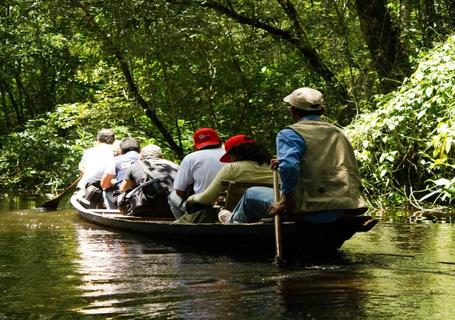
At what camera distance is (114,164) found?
10.2 metres

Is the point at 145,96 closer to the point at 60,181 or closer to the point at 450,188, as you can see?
the point at 60,181

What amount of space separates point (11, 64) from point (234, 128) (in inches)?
438

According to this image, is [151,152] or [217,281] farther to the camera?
[151,152]

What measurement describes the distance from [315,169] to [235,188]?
1.13 meters

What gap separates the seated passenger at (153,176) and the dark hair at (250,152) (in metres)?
2.00

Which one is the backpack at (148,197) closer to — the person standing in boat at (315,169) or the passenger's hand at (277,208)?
the person standing in boat at (315,169)

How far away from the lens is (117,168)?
32.9ft

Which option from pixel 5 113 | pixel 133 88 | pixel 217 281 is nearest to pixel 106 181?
pixel 133 88

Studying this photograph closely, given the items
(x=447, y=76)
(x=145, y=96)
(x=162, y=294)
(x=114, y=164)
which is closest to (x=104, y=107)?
(x=145, y=96)

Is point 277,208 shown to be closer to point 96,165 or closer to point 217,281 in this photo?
point 217,281

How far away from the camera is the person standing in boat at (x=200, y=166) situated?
7453mm

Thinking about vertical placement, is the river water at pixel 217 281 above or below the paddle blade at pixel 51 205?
below

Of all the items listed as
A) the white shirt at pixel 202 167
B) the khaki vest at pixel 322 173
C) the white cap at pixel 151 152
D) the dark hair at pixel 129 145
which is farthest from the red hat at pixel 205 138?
the dark hair at pixel 129 145

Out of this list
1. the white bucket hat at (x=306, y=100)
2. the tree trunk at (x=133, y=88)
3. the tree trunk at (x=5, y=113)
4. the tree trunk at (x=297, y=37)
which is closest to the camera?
the white bucket hat at (x=306, y=100)
